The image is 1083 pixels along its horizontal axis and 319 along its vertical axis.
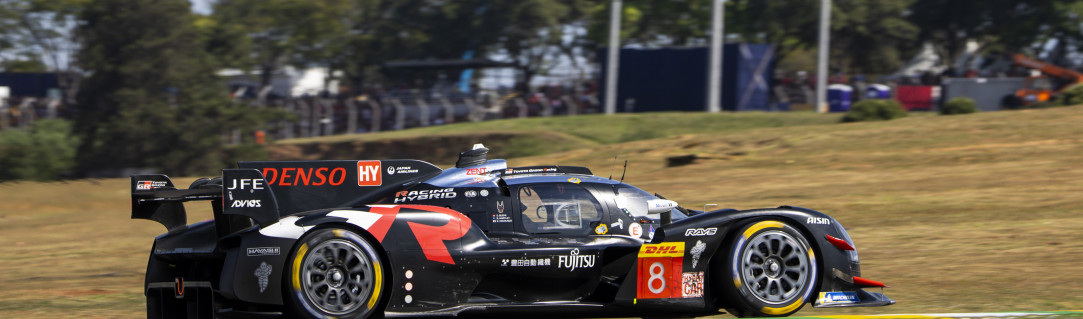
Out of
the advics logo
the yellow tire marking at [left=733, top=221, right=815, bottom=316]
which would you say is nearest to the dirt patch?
the advics logo

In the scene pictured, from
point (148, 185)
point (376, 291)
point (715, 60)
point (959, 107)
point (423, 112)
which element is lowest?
point (376, 291)

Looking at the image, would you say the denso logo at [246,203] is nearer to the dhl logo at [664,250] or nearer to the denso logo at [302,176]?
the denso logo at [302,176]

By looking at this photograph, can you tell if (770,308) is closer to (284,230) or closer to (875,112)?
(284,230)

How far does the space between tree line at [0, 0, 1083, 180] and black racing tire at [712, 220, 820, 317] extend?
2996cm

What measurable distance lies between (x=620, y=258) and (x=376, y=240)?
1682 mm

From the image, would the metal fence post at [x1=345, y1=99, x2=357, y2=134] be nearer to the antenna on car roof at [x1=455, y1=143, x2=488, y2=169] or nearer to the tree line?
the tree line

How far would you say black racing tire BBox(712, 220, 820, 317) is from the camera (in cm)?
744

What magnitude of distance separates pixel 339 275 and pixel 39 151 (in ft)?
82.1

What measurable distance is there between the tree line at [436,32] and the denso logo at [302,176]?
28097 mm

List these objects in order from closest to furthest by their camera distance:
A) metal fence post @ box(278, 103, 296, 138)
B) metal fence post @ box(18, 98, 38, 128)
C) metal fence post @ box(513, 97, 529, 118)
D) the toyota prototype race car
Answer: the toyota prototype race car < metal fence post @ box(18, 98, 38, 128) < metal fence post @ box(278, 103, 296, 138) < metal fence post @ box(513, 97, 529, 118)

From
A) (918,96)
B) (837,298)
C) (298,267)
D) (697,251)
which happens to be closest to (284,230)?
(298,267)

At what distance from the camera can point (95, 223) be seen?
18562 millimetres

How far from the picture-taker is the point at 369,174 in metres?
8.52

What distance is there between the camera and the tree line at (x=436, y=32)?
1423 inches
